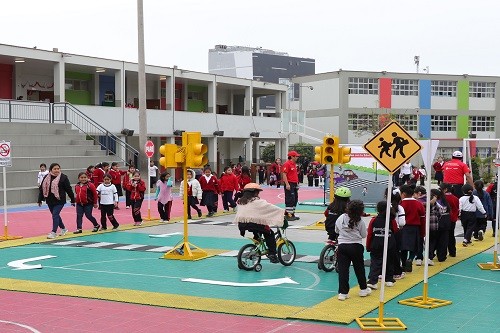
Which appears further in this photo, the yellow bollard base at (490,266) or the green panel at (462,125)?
the green panel at (462,125)

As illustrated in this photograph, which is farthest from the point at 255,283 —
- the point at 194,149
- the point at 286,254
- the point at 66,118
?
the point at 66,118

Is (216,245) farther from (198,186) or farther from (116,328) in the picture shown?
(116,328)

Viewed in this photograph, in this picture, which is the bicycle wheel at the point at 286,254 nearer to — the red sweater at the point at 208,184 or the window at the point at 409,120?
the red sweater at the point at 208,184

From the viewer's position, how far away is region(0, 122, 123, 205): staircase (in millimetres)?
30547

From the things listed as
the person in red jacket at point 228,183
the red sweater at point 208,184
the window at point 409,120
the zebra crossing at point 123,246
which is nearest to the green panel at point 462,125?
the window at point 409,120

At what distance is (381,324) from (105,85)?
37.7 metres

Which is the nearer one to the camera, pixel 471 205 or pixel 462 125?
pixel 471 205

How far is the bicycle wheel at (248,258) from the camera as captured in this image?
45.9 feet

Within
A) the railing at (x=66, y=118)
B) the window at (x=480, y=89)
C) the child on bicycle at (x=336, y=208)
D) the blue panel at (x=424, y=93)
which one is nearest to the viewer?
the child on bicycle at (x=336, y=208)

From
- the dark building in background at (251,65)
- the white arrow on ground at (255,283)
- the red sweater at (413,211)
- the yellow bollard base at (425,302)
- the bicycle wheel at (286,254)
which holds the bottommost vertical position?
the white arrow on ground at (255,283)

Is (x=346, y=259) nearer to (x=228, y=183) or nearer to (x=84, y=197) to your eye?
(x=84, y=197)

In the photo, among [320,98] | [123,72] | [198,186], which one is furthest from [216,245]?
[320,98]

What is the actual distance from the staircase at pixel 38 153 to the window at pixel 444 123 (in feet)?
150

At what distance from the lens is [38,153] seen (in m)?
33.0
